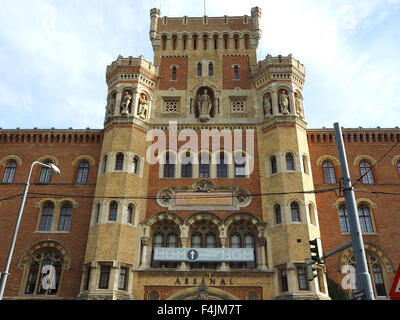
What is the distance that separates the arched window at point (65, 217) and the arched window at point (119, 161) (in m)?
4.56

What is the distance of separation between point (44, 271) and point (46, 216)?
3944 millimetres

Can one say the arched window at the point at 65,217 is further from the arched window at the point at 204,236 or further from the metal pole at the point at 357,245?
the metal pole at the point at 357,245

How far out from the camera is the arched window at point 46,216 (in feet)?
83.0

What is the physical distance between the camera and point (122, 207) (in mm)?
23719

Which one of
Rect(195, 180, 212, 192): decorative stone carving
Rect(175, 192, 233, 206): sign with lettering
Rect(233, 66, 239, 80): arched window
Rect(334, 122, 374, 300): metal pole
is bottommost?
Rect(334, 122, 374, 300): metal pole

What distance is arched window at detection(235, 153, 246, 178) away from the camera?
26008mm

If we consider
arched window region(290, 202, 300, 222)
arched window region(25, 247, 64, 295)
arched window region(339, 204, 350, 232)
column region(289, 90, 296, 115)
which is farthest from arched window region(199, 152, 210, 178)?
arched window region(25, 247, 64, 295)

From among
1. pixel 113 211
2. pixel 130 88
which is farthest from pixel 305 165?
pixel 130 88

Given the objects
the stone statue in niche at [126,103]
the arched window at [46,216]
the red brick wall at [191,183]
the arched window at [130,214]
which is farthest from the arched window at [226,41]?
the arched window at [46,216]

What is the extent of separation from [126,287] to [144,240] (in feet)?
10.2

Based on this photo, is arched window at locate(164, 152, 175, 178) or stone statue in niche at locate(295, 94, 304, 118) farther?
stone statue in niche at locate(295, 94, 304, 118)

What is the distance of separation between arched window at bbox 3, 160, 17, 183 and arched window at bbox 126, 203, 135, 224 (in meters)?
10.1

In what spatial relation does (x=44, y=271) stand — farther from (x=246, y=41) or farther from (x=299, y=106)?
(x=246, y=41)

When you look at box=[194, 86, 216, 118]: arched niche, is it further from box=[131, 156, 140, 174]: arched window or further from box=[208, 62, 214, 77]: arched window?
box=[131, 156, 140, 174]: arched window
